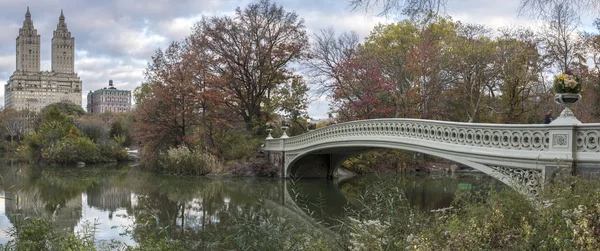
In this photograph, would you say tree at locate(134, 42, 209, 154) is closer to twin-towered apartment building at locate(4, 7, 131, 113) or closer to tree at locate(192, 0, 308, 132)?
tree at locate(192, 0, 308, 132)

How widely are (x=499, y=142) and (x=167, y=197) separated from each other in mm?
8713

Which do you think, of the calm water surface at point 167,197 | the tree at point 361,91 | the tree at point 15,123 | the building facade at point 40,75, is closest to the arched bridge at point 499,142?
the calm water surface at point 167,197

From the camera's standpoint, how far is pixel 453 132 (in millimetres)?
10617

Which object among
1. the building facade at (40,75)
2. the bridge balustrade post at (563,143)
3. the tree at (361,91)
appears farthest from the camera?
the building facade at (40,75)

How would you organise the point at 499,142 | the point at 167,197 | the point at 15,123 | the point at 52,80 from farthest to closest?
the point at 52,80, the point at 15,123, the point at 167,197, the point at 499,142

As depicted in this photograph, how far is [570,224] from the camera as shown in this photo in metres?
3.14

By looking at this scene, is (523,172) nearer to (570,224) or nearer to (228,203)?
(570,224)

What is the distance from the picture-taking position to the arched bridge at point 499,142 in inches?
306

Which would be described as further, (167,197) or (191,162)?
(191,162)

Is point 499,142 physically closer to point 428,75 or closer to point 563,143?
point 563,143

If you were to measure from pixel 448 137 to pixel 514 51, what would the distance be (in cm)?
1463

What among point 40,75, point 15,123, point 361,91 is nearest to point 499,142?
point 361,91

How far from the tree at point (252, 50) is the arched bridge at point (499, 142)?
8161 mm

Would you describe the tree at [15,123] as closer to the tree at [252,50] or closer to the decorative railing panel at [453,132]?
the tree at [252,50]
